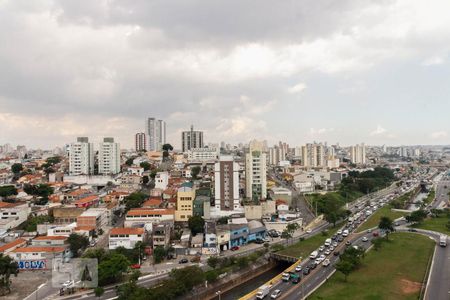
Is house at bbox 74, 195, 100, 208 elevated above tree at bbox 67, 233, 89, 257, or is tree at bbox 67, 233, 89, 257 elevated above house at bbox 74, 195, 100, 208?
house at bbox 74, 195, 100, 208

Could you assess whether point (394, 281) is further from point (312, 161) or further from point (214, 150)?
point (312, 161)

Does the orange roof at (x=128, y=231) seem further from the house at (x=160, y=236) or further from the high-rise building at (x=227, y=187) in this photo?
the high-rise building at (x=227, y=187)

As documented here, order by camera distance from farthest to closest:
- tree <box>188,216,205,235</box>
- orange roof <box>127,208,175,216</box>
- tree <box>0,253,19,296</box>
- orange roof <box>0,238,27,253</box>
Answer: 1. orange roof <box>127,208,175,216</box>
2. tree <box>188,216,205,235</box>
3. orange roof <box>0,238,27,253</box>
4. tree <box>0,253,19,296</box>

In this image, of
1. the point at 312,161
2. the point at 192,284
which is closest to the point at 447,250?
the point at 192,284

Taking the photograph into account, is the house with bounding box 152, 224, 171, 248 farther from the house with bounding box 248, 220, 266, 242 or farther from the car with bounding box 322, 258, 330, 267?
the car with bounding box 322, 258, 330, 267

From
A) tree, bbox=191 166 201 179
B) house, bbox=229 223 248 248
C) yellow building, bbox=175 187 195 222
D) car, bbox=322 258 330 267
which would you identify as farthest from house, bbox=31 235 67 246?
tree, bbox=191 166 201 179

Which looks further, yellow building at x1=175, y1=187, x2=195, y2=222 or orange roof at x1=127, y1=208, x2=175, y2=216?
yellow building at x1=175, y1=187, x2=195, y2=222
